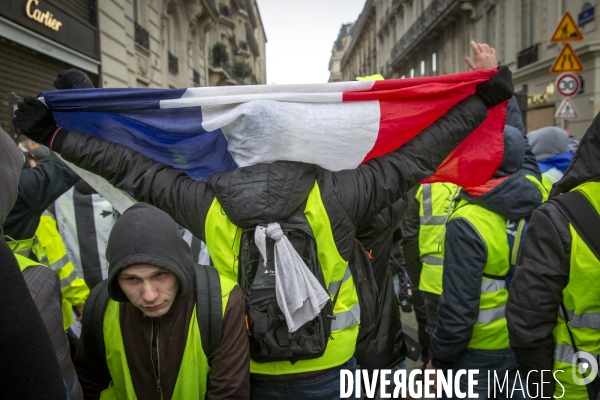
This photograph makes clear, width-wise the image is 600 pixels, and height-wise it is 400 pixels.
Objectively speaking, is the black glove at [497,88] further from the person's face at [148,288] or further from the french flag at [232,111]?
the person's face at [148,288]

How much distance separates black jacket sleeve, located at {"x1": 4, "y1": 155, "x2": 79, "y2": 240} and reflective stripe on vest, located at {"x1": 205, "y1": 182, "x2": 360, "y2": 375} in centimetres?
130

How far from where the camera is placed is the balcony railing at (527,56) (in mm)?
15852

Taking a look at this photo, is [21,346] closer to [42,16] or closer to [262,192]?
[262,192]

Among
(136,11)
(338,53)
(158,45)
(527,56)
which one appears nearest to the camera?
(136,11)

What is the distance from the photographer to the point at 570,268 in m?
1.77

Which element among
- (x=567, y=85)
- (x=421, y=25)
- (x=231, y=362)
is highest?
(x=421, y=25)

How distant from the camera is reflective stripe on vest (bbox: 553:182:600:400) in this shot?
5.69 ft

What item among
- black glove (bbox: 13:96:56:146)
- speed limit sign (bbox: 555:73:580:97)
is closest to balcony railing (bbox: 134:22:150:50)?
speed limit sign (bbox: 555:73:580:97)

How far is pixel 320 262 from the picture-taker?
197 centimetres

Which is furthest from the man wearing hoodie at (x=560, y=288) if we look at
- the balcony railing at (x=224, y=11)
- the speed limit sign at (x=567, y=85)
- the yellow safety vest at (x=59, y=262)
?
the balcony railing at (x=224, y=11)

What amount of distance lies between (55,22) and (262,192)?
314 inches

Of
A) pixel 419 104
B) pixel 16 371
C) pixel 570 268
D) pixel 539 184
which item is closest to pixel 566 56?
pixel 539 184

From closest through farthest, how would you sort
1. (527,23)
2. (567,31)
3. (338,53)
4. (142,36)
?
1. (567,31)
2. (142,36)
3. (527,23)
4. (338,53)

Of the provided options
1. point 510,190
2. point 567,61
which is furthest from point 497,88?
point 567,61
